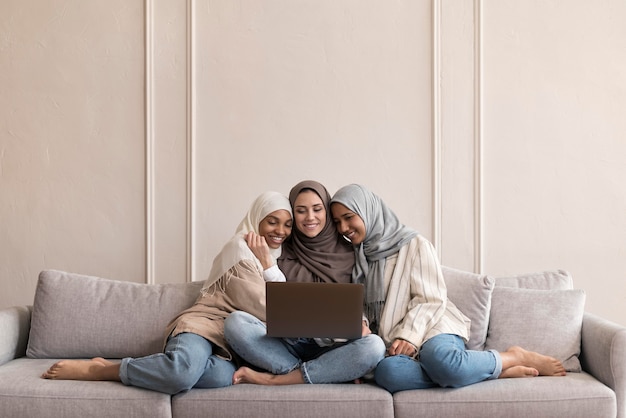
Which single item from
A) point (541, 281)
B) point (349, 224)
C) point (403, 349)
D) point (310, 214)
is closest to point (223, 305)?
point (310, 214)

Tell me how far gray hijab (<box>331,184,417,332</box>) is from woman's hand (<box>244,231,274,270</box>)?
1.15 ft

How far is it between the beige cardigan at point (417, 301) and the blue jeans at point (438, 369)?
0.59ft

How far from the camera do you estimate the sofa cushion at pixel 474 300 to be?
9.99 ft

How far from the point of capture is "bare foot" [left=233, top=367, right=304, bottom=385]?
274 centimetres

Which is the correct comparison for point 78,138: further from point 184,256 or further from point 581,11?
point 581,11

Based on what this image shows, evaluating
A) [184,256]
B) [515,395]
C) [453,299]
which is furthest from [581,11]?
[184,256]

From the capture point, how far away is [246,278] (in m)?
3.02

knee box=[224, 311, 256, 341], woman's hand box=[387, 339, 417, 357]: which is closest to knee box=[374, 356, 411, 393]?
woman's hand box=[387, 339, 417, 357]

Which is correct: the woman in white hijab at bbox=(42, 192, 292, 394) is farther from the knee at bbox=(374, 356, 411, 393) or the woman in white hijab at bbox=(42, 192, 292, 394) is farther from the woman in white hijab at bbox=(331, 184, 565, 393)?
the knee at bbox=(374, 356, 411, 393)

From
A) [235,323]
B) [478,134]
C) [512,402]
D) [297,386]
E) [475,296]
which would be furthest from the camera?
[478,134]

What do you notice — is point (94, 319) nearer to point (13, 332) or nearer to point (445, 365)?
point (13, 332)

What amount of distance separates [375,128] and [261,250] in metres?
0.97

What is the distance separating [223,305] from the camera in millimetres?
3039

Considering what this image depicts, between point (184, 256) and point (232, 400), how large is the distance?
1.19 meters
